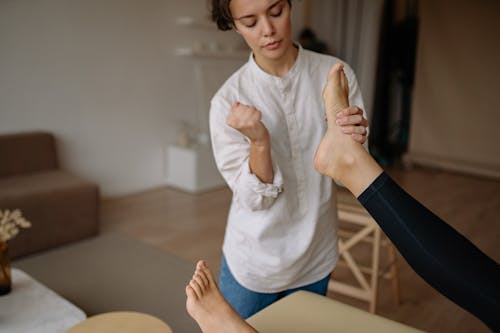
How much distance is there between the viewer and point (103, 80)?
3643 millimetres

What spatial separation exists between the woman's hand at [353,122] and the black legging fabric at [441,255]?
0.52 ft

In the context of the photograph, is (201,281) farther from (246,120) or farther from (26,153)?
(26,153)

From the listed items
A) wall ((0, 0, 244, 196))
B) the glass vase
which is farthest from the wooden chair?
wall ((0, 0, 244, 196))

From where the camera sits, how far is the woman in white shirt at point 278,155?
1.10 meters

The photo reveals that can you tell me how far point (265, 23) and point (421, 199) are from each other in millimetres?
3211

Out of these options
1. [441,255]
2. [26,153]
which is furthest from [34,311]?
[26,153]

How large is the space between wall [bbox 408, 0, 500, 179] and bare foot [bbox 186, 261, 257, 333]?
14.0 ft

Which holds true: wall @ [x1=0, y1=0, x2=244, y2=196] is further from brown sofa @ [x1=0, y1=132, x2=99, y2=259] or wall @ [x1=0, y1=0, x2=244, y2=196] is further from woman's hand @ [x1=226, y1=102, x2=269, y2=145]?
woman's hand @ [x1=226, y1=102, x2=269, y2=145]

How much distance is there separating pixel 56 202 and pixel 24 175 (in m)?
0.46

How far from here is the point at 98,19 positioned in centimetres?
351

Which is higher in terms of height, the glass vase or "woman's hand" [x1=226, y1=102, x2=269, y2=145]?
"woman's hand" [x1=226, y1=102, x2=269, y2=145]

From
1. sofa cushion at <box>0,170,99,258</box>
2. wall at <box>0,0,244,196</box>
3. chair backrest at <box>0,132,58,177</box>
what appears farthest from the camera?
wall at <box>0,0,244,196</box>

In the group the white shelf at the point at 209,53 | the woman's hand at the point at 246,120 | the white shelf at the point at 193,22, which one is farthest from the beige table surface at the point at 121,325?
the white shelf at the point at 193,22

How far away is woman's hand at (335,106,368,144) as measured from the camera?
3.28 feet
